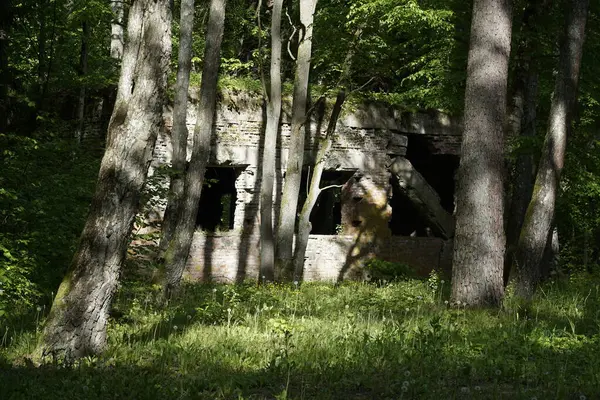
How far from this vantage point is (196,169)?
42.2ft

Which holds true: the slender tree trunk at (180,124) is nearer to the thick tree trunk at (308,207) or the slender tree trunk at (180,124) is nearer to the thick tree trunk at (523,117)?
the thick tree trunk at (308,207)

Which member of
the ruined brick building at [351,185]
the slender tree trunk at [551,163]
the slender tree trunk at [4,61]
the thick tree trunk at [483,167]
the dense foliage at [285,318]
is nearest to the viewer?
the dense foliage at [285,318]

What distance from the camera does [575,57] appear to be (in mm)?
11633

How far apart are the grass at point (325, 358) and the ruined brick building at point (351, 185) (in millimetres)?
9295

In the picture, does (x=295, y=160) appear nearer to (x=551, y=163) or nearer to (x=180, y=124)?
(x=180, y=124)

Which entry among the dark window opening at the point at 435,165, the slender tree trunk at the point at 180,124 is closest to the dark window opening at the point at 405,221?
the dark window opening at the point at 435,165

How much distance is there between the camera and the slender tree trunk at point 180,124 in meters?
14.0

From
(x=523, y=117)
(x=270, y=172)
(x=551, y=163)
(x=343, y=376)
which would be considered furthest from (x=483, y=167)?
(x=270, y=172)

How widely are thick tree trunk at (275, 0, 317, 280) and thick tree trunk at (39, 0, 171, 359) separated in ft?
31.1

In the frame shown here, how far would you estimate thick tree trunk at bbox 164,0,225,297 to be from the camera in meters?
→ 12.4

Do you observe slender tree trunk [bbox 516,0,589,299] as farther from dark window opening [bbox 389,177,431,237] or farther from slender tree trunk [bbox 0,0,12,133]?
dark window opening [bbox 389,177,431,237]

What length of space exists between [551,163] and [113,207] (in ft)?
24.6

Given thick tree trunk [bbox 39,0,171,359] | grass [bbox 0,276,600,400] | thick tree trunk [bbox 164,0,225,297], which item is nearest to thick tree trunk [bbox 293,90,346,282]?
thick tree trunk [bbox 164,0,225,297]

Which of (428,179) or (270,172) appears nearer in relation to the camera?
(270,172)
